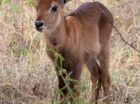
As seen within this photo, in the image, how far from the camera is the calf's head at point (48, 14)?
17.2 ft

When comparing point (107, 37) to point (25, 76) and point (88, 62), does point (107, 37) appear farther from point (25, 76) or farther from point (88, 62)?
point (25, 76)

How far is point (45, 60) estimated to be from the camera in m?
6.91

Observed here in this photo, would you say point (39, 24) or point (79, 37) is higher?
point (39, 24)

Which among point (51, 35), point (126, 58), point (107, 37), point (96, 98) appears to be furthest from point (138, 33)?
point (51, 35)

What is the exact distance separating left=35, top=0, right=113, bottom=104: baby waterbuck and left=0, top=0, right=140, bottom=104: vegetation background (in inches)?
6.6

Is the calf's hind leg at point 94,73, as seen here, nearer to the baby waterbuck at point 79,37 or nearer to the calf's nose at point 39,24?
the baby waterbuck at point 79,37

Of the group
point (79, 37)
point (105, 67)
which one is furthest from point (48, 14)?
point (105, 67)

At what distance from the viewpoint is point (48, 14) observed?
17.6 ft

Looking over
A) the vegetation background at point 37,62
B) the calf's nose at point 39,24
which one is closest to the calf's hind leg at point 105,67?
the vegetation background at point 37,62

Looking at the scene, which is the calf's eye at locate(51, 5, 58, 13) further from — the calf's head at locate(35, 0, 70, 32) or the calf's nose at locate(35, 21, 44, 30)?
the calf's nose at locate(35, 21, 44, 30)

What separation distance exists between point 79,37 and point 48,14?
0.75 m

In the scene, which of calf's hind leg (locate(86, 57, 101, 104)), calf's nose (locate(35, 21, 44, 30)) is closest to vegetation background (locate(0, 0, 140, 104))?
calf's hind leg (locate(86, 57, 101, 104))

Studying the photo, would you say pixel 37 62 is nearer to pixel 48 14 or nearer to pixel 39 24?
pixel 48 14

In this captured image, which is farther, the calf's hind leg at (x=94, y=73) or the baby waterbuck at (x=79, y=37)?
the calf's hind leg at (x=94, y=73)
